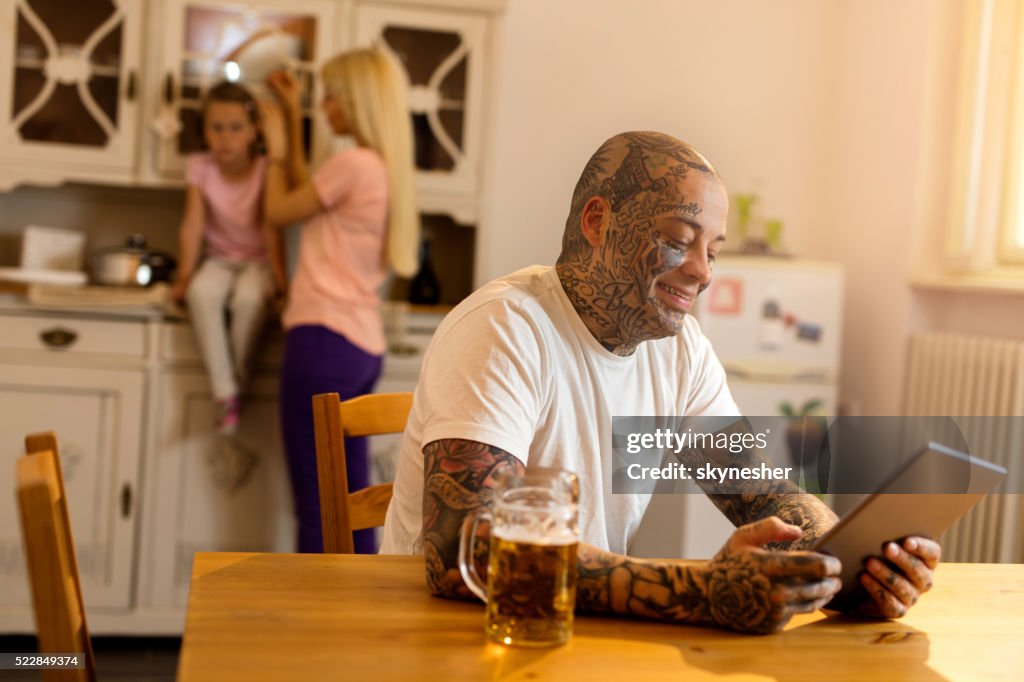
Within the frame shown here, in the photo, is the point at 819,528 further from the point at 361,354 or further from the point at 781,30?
the point at 781,30

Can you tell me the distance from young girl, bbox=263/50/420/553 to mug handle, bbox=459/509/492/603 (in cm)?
177

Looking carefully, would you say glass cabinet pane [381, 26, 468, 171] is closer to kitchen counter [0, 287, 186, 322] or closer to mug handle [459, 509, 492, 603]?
kitchen counter [0, 287, 186, 322]

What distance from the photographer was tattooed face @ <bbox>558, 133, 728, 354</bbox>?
47.6 inches

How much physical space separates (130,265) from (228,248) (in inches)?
10.7

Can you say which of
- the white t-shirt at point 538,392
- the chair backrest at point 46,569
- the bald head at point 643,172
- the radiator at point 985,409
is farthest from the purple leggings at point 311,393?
the chair backrest at point 46,569

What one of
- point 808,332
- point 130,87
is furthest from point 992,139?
point 130,87

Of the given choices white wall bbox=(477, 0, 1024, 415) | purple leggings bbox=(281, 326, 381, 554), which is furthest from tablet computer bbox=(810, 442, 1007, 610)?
white wall bbox=(477, 0, 1024, 415)

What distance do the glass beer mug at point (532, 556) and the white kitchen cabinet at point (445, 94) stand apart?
7.31 ft

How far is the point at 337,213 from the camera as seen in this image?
8.89 ft

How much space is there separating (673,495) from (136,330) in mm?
1588

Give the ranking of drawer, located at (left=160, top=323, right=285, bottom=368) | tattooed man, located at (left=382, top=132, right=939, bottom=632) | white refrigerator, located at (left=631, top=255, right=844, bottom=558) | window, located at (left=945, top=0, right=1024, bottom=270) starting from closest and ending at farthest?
tattooed man, located at (left=382, top=132, right=939, bottom=632), drawer, located at (left=160, top=323, right=285, bottom=368), window, located at (left=945, top=0, right=1024, bottom=270), white refrigerator, located at (left=631, top=255, right=844, bottom=558)

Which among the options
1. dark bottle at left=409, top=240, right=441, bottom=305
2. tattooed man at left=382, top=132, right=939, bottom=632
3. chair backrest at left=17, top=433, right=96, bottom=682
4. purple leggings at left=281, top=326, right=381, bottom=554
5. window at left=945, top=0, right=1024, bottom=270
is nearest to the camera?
chair backrest at left=17, top=433, right=96, bottom=682

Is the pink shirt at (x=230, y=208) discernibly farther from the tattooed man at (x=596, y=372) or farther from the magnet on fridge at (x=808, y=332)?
the tattooed man at (x=596, y=372)

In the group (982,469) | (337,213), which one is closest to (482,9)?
(337,213)
